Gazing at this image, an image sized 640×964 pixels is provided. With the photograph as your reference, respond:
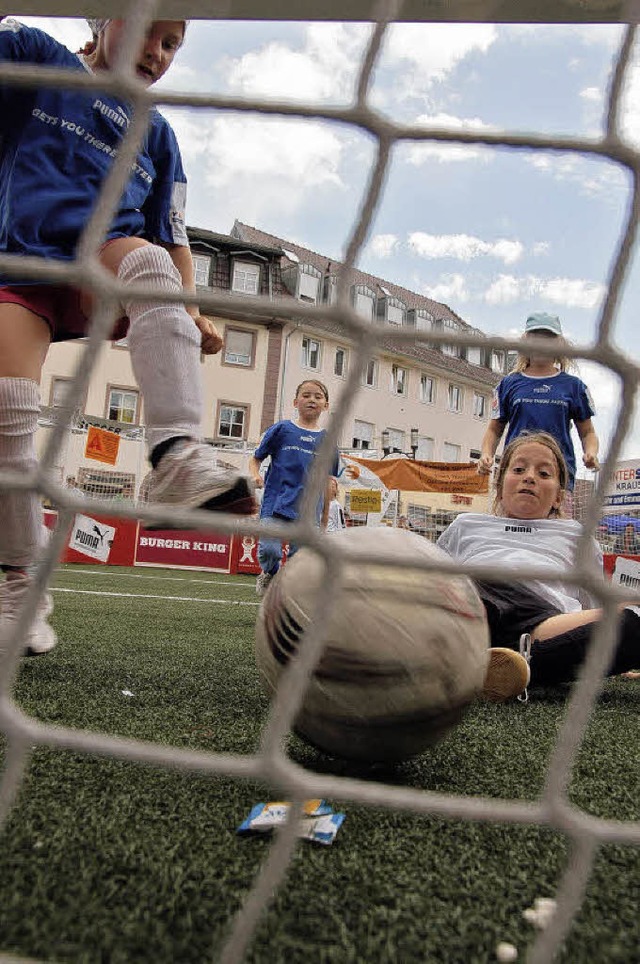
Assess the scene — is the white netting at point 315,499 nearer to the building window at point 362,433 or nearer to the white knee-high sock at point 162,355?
the white knee-high sock at point 162,355

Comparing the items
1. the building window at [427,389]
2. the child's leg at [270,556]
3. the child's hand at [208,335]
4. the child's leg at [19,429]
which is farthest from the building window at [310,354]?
the child's leg at [19,429]

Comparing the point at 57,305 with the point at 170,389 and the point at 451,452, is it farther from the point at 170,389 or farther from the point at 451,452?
the point at 451,452

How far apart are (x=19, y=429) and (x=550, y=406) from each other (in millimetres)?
2294

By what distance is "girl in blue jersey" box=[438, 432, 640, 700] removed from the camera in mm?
1921

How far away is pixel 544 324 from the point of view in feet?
11.4

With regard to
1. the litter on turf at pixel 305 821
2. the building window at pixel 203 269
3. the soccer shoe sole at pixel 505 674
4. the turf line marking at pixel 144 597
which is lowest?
the turf line marking at pixel 144 597

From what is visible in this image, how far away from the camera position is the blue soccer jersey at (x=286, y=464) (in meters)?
4.11

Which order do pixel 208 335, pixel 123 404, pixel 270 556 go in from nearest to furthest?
pixel 208 335
pixel 270 556
pixel 123 404

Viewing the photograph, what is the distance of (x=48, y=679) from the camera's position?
1716 mm

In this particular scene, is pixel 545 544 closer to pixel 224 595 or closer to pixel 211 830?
pixel 211 830

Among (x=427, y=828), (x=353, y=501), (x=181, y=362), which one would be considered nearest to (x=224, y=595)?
(x=353, y=501)

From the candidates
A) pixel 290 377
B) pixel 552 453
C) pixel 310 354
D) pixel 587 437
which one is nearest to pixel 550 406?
pixel 587 437

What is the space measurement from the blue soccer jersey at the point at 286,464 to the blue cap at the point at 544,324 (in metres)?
1.20

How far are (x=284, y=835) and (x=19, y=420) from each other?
3.74ft
